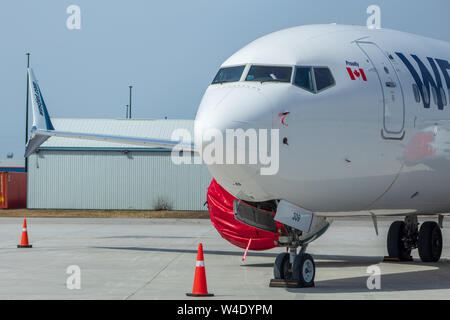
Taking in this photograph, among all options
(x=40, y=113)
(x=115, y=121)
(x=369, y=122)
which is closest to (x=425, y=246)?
(x=369, y=122)

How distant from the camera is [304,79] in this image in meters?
12.5

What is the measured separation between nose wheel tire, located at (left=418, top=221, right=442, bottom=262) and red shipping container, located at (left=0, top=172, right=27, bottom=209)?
35846 mm

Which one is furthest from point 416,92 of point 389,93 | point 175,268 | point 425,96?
point 175,268

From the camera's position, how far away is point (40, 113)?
21125mm

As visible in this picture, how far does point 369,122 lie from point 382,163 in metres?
0.78

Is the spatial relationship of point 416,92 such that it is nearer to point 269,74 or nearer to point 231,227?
point 269,74

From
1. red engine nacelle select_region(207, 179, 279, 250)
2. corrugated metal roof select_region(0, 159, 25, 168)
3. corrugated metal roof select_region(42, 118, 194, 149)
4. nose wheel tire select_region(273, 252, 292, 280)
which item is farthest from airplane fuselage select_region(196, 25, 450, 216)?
corrugated metal roof select_region(0, 159, 25, 168)

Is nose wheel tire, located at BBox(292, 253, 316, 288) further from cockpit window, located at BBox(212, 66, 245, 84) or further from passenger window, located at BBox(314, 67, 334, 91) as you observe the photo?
cockpit window, located at BBox(212, 66, 245, 84)

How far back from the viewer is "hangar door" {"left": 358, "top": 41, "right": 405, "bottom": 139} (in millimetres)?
13102

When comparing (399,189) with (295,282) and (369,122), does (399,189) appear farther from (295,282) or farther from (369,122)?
(295,282)

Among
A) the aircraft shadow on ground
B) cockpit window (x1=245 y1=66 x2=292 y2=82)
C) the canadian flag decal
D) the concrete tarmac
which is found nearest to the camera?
cockpit window (x1=245 y1=66 x2=292 y2=82)

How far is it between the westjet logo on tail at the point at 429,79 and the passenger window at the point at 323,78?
2.28m

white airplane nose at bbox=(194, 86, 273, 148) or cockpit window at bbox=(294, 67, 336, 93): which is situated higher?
cockpit window at bbox=(294, 67, 336, 93)
